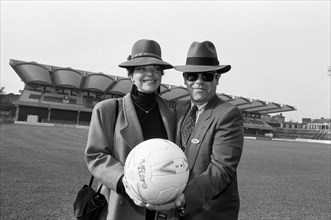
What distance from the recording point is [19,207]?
4.60m

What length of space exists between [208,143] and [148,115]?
580 millimetres

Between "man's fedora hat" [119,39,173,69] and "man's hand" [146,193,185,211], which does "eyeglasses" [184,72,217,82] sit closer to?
"man's fedora hat" [119,39,173,69]

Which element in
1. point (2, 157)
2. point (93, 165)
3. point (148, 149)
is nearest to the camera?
point (148, 149)

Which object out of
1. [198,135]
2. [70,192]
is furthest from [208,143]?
[70,192]

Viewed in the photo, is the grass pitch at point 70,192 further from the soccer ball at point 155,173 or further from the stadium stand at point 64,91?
the stadium stand at point 64,91

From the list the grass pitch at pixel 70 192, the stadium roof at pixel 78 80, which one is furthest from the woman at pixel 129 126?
the stadium roof at pixel 78 80

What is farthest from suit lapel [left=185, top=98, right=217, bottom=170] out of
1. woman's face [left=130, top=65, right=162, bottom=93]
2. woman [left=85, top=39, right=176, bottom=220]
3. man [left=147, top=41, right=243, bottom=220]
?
woman's face [left=130, top=65, right=162, bottom=93]

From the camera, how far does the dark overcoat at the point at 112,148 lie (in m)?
2.10

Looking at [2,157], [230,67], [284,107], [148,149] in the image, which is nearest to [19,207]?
[148,149]

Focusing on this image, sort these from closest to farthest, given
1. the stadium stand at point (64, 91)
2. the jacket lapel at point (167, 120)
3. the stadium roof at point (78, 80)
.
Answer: the jacket lapel at point (167, 120) < the stadium roof at point (78, 80) < the stadium stand at point (64, 91)

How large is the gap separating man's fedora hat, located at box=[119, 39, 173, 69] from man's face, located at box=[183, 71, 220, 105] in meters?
0.24

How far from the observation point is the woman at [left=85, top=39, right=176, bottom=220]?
211 centimetres

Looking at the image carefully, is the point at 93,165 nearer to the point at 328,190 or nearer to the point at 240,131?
the point at 240,131

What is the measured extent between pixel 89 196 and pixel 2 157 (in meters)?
8.61
